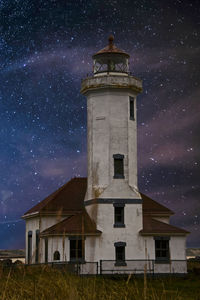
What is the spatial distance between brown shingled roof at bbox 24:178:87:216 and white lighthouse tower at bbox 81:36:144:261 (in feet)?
7.83

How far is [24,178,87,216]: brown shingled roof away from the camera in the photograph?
38.2 metres

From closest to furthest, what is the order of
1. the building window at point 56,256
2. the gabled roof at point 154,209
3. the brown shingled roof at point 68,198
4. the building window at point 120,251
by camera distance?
1. the building window at point 56,256
2. the building window at point 120,251
3. the brown shingled roof at point 68,198
4. the gabled roof at point 154,209

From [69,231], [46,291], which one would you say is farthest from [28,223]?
[46,291]

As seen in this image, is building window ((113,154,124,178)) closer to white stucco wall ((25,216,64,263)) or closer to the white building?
the white building

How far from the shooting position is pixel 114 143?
35062 mm

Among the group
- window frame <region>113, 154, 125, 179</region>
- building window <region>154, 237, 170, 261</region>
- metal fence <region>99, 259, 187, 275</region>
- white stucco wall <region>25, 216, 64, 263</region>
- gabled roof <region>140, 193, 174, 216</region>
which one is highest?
window frame <region>113, 154, 125, 179</region>

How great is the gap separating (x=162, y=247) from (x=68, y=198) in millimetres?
8553

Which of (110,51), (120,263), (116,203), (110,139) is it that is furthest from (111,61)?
(120,263)

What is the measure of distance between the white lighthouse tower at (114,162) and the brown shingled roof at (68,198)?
7.83 feet

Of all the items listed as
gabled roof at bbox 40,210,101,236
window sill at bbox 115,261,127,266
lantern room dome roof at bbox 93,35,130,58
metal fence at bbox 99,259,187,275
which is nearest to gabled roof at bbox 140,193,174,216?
gabled roof at bbox 40,210,101,236

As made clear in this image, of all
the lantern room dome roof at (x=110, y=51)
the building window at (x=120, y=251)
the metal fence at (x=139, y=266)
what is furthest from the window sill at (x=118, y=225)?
the lantern room dome roof at (x=110, y=51)

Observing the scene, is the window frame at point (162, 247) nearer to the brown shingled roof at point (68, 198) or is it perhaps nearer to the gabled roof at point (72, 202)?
the gabled roof at point (72, 202)

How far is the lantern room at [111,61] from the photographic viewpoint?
3716 centimetres

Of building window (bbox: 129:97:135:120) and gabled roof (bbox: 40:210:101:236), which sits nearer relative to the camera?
gabled roof (bbox: 40:210:101:236)
